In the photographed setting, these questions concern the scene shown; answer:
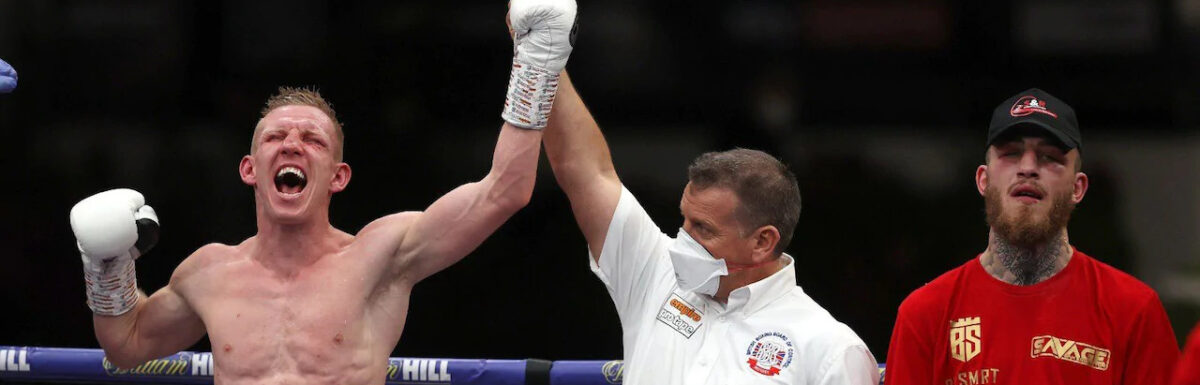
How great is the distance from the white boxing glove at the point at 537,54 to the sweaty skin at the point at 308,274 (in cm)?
5

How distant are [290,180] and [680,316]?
0.89m

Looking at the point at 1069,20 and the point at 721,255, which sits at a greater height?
the point at 1069,20

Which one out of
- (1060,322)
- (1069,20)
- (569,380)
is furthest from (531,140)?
(1069,20)

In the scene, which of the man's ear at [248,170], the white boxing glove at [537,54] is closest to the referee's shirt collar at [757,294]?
the white boxing glove at [537,54]

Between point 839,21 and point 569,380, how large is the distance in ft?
6.23

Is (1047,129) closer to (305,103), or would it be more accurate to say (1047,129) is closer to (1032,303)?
(1032,303)

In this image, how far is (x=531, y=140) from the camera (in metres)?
2.47

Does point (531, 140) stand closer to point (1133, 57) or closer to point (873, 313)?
point (873, 313)

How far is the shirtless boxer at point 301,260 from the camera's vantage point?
253 cm

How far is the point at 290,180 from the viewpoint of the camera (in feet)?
8.74

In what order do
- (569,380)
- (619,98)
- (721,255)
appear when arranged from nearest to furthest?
1. (721,255)
2. (569,380)
3. (619,98)

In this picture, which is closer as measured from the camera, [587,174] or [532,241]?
[587,174]

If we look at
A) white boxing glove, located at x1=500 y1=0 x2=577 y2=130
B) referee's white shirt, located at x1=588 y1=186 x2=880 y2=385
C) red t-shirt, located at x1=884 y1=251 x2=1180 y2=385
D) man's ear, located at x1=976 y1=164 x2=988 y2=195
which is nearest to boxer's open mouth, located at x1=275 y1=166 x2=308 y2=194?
white boxing glove, located at x1=500 y1=0 x2=577 y2=130

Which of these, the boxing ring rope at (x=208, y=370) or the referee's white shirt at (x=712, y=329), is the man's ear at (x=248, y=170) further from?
the referee's white shirt at (x=712, y=329)
